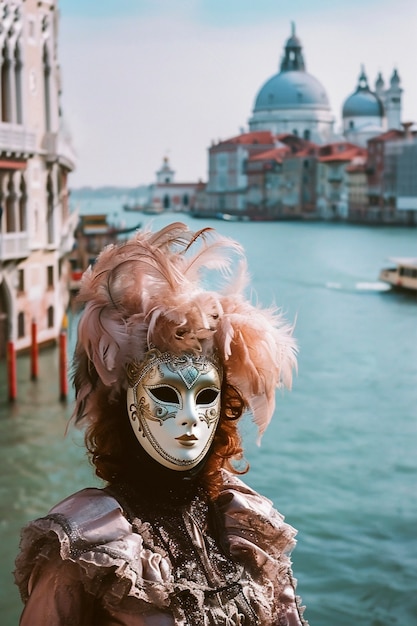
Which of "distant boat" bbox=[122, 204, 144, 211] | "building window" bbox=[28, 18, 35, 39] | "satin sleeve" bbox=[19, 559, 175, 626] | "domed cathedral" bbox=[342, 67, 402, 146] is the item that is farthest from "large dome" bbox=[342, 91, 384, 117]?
"satin sleeve" bbox=[19, 559, 175, 626]

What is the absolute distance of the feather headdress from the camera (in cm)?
Answer: 111

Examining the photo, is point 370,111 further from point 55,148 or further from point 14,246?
point 14,246

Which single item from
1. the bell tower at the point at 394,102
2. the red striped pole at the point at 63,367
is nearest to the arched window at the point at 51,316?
the red striped pole at the point at 63,367

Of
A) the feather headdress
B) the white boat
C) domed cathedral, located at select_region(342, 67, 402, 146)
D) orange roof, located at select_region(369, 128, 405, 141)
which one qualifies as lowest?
the white boat

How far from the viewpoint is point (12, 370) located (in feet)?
25.3

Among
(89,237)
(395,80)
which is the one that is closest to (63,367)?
(89,237)

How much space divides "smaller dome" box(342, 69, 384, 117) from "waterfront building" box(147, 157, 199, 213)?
4035 millimetres

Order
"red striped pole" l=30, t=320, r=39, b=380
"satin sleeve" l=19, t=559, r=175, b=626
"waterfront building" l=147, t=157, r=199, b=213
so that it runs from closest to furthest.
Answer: "satin sleeve" l=19, t=559, r=175, b=626 → "red striped pole" l=30, t=320, r=39, b=380 → "waterfront building" l=147, t=157, r=199, b=213

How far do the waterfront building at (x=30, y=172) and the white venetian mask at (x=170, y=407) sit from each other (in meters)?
7.77

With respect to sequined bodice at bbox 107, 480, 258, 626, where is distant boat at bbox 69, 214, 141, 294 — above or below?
below

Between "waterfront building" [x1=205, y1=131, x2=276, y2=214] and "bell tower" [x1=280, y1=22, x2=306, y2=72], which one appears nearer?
"waterfront building" [x1=205, y1=131, x2=276, y2=214]

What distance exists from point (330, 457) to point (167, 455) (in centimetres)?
751

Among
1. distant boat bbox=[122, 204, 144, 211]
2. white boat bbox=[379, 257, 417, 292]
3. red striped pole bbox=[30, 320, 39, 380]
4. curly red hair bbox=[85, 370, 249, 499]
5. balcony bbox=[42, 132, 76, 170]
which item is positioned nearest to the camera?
curly red hair bbox=[85, 370, 249, 499]

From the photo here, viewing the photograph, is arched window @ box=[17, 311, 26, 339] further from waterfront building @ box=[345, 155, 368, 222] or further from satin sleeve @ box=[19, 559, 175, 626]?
waterfront building @ box=[345, 155, 368, 222]
